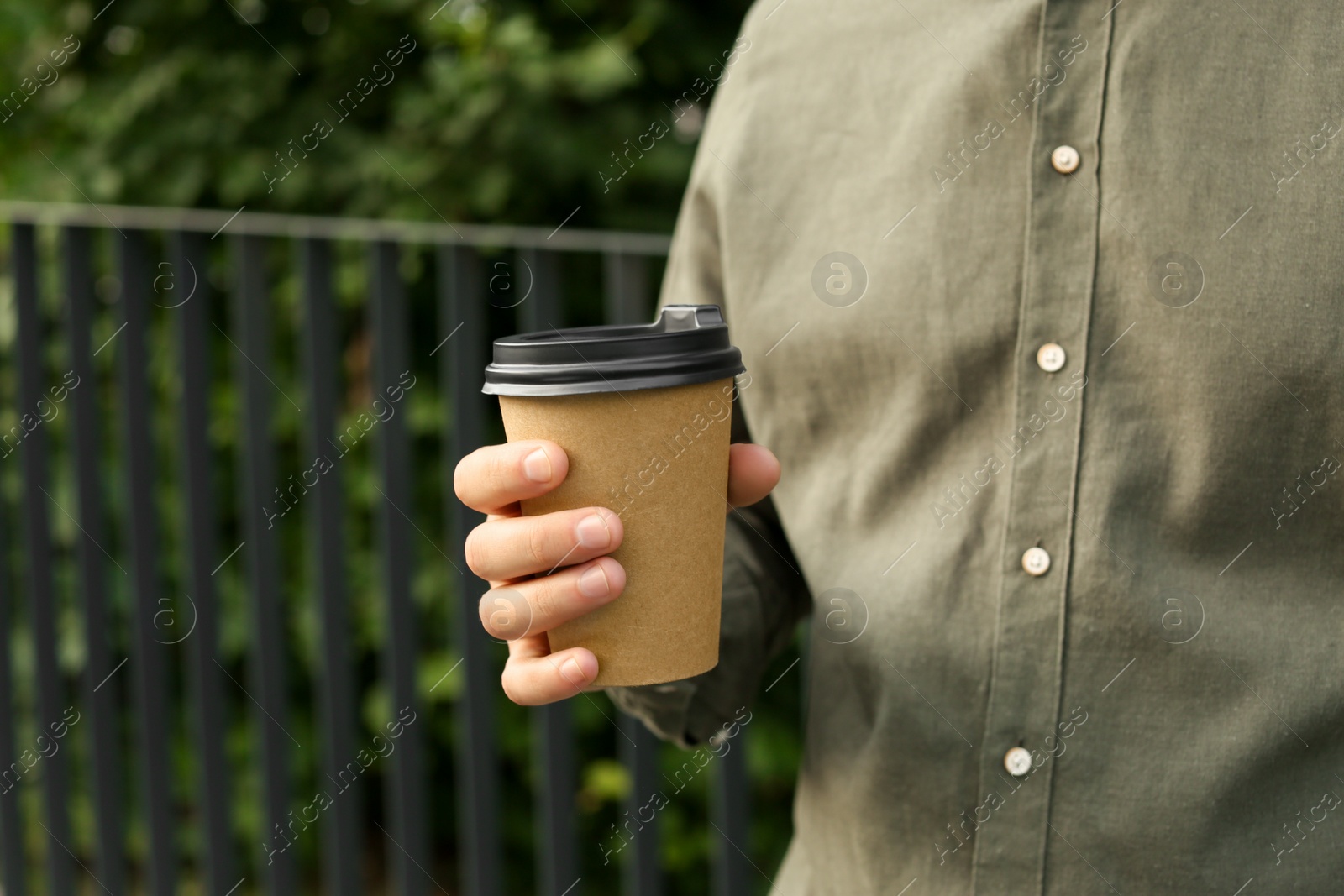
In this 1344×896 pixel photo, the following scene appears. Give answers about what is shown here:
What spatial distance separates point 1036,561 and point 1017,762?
196 millimetres

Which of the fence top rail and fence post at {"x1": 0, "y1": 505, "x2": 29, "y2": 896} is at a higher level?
the fence top rail

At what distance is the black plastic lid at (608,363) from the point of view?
3.16 ft

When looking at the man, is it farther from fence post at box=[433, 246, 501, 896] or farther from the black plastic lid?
fence post at box=[433, 246, 501, 896]

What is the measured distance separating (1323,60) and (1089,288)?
0.92 ft

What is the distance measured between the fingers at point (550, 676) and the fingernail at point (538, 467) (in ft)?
0.54

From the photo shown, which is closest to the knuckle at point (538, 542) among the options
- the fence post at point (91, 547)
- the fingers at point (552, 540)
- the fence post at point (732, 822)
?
the fingers at point (552, 540)

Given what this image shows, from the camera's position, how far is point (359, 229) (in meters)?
2.38

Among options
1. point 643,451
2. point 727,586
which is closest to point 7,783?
Result: point 727,586

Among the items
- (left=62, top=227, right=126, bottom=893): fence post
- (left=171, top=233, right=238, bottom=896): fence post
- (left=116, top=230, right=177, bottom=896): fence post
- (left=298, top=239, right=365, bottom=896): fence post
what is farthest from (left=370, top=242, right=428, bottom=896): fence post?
(left=62, top=227, right=126, bottom=893): fence post

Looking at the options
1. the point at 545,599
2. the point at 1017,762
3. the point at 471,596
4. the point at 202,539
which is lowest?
the point at 471,596

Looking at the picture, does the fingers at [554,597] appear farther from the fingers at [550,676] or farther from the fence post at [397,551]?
the fence post at [397,551]

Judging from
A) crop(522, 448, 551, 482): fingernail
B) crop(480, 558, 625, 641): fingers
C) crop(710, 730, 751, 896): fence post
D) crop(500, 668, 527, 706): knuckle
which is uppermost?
crop(522, 448, 551, 482): fingernail

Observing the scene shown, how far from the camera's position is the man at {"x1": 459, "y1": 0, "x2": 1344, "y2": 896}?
1020 mm

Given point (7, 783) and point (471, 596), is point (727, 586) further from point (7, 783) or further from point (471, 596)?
point (7, 783)
